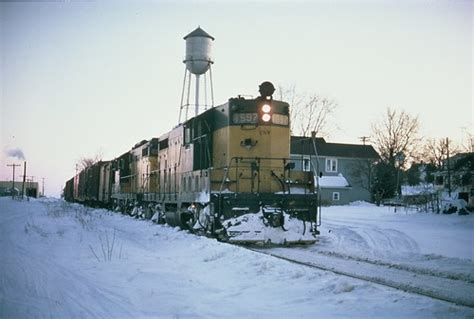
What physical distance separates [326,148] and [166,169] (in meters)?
36.9

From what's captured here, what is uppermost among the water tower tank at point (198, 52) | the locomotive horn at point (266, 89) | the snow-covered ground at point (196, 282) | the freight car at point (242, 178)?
the water tower tank at point (198, 52)

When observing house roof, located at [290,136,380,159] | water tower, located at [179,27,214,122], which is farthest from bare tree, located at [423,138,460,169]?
water tower, located at [179,27,214,122]

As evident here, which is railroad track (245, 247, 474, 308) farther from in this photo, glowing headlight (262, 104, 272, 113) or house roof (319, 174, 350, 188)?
house roof (319, 174, 350, 188)

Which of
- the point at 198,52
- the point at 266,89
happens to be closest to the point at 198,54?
the point at 198,52

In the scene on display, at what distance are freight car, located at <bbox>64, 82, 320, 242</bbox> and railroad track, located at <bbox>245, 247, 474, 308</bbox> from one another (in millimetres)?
1480

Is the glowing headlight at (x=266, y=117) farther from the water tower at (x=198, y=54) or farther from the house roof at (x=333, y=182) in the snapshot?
the house roof at (x=333, y=182)

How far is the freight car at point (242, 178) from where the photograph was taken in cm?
1094

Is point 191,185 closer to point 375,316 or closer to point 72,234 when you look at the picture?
point 72,234

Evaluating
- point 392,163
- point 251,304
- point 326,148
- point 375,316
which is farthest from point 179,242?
point 392,163

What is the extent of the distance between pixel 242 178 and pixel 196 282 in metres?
5.36

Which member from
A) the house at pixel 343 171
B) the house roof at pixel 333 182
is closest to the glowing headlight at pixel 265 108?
the house at pixel 343 171

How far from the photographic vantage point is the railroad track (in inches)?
233

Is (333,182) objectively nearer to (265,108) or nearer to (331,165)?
(331,165)

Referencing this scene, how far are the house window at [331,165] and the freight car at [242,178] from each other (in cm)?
3708
